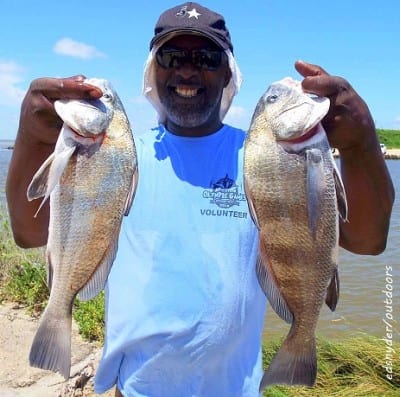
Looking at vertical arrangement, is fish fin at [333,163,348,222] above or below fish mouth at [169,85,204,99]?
below

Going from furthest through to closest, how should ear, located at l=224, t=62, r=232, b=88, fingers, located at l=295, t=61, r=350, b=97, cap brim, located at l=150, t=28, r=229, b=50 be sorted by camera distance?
ear, located at l=224, t=62, r=232, b=88 < cap brim, located at l=150, t=28, r=229, b=50 < fingers, located at l=295, t=61, r=350, b=97

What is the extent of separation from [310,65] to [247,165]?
536 mm

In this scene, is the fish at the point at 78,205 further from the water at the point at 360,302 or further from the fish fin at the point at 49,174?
the water at the point at 360,302

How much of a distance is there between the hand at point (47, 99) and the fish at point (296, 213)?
0.81 m

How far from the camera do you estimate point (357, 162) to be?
2613 millimetres

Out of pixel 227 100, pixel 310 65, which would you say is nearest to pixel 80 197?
pixel 310 65

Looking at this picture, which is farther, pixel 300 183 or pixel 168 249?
pixel 168 249

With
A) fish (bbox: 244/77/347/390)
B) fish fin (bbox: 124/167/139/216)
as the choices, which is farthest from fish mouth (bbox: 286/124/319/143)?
fish fin (bbox: 124/167/139/216)

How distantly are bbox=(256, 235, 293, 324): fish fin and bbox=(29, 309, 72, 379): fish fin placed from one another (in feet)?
3.08

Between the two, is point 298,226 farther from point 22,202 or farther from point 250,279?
point 22,202

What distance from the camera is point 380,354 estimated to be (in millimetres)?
6453

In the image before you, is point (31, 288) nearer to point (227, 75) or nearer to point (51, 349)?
point (227, 75)

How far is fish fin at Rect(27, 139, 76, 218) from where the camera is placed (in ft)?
7.89

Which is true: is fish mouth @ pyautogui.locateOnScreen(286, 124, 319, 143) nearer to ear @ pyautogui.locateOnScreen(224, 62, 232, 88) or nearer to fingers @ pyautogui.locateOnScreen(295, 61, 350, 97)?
fingers @ pyautogui.locateOnScreen(295, 61, 350, 97)
